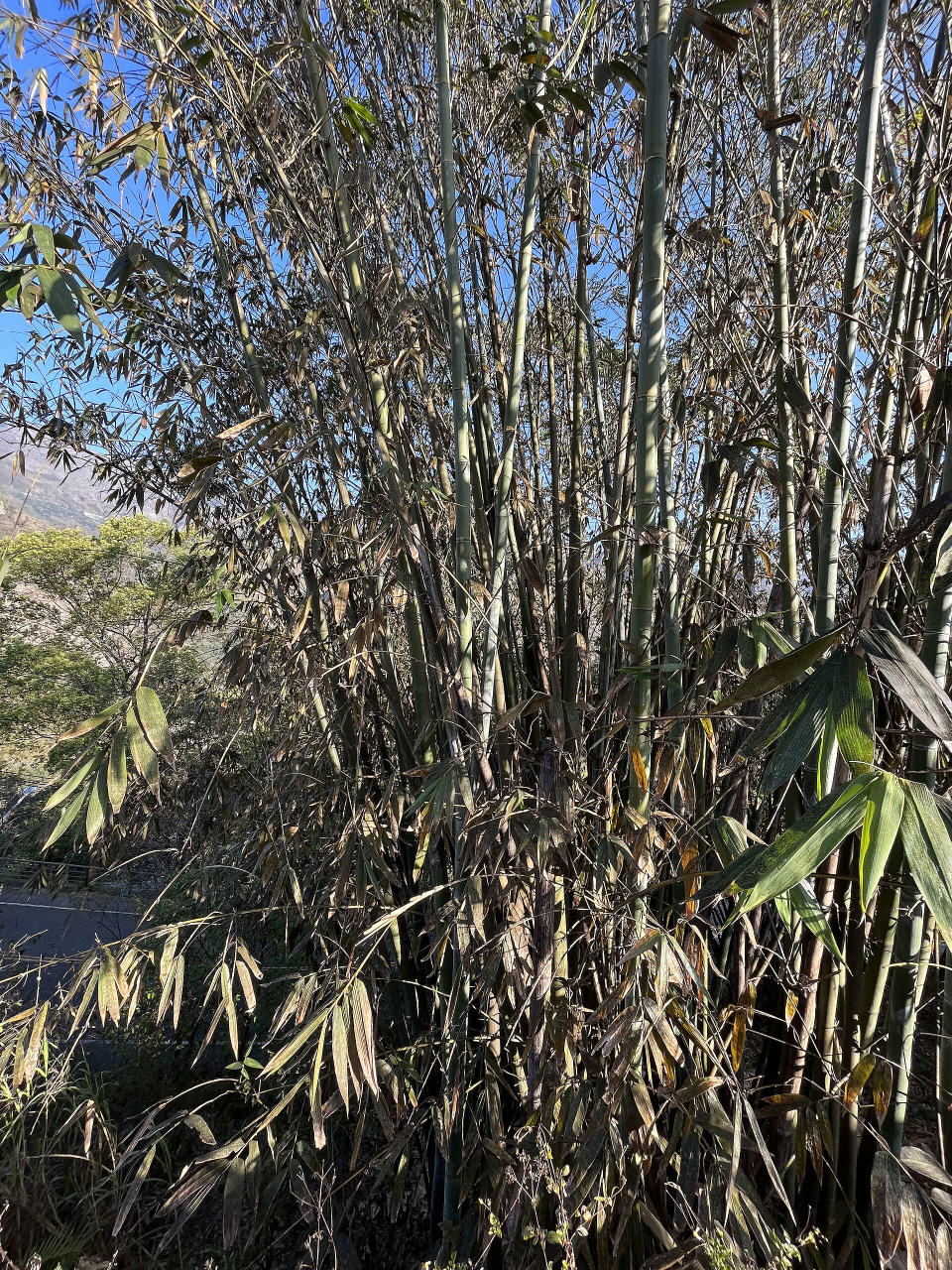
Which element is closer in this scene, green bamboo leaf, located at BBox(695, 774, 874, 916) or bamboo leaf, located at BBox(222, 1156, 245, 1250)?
green bamboo leaf, located at BBox(695, 774, 874, 916)

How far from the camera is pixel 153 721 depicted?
108 cm

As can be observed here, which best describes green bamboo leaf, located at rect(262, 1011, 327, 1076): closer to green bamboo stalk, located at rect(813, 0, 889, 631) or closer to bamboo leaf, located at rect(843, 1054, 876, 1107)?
bamboo leaf, located at rect(843, 1054, 876, 1107)

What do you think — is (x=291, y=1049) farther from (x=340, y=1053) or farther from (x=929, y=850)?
(x=929, y=850)

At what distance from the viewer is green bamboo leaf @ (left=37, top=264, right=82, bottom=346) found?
3.08 ft

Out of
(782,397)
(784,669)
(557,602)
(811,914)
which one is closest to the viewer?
(784,669)

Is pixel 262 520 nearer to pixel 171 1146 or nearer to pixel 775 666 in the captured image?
pixel 775 666

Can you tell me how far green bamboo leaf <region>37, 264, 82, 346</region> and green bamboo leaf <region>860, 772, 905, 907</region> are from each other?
1.03m

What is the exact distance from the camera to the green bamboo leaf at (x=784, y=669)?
0.68m

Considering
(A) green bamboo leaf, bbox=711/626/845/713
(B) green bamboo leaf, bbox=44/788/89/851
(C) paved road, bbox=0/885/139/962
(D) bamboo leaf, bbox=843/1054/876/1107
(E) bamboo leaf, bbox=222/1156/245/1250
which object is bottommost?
(C) paved road, bbox=0/885/139/962

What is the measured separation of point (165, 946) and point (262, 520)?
71cm

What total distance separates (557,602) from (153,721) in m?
0.77

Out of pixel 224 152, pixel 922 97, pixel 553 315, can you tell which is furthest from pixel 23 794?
pixel 922 97

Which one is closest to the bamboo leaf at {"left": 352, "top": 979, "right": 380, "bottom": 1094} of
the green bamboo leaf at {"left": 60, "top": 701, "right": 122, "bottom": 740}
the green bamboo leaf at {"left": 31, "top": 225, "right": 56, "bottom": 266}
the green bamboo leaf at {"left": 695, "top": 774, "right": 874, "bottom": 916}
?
the green bamboo leaf at {"left": 60, "top": 701, "right": 122, "bottom": 740}

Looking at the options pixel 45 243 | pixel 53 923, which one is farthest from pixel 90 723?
pixel 53 923
